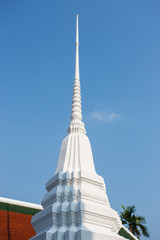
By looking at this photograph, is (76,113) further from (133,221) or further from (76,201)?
(133,221)

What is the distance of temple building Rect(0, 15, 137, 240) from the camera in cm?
660

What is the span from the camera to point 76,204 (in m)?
6.94

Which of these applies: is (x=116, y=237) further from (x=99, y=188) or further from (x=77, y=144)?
(x=77, y=144)

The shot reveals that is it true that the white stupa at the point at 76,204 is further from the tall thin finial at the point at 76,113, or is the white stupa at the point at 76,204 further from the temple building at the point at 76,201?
the tall thin finial at the point at 76,113

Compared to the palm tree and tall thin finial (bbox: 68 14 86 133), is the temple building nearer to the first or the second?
tall thin finial (bbox: 68 14 86 133)

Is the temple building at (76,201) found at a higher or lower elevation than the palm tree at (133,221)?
lower

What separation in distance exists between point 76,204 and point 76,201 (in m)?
0.19

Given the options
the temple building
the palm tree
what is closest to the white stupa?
the temple building

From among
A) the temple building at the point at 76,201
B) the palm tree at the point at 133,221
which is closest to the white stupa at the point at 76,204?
the temple building at the point at 76,201

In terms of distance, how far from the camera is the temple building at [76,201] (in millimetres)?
6602

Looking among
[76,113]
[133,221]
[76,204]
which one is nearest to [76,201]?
[76,204]

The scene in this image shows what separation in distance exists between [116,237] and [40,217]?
6.57ft

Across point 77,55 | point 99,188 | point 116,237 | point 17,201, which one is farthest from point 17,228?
point 77,55

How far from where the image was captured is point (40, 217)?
7344mm
